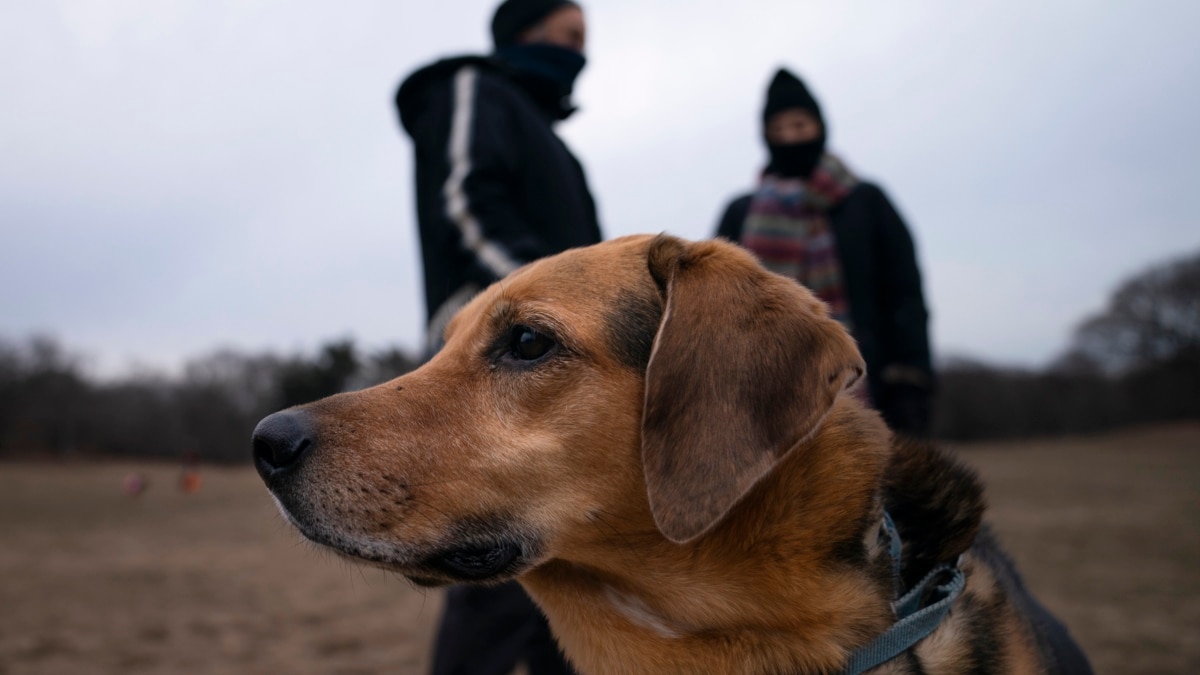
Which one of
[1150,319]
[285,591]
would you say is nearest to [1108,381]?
[1150,319]

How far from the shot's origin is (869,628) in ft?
6.75

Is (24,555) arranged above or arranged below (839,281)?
below

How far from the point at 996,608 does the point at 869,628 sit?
497 millimetres

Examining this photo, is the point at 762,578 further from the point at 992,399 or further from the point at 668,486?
the point at 992,399

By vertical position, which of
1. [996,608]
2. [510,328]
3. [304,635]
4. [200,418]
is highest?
[510,328]

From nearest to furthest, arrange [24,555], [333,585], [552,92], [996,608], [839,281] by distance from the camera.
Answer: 1. [996,608]
2. [552,92]
3. [839,281]
4. [333,585]
5. [24,555]

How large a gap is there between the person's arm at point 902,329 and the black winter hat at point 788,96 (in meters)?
0.70

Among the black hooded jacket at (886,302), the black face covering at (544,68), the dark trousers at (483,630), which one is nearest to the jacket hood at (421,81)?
the black face covering at (544,68)

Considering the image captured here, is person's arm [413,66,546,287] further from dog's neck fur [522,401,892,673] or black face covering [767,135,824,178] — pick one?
black face covering [767,135,824,178]

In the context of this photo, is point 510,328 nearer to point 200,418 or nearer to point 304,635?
point 304,635

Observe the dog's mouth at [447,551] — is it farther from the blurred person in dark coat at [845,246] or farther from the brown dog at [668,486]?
the blurred person in dark coat at [845,246]

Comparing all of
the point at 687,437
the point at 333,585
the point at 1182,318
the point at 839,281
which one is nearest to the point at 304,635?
the point at 333,585

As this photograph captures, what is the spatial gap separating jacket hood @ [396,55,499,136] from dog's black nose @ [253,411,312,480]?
2053 millimetres

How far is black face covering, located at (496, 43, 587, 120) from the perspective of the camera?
12.6ft
